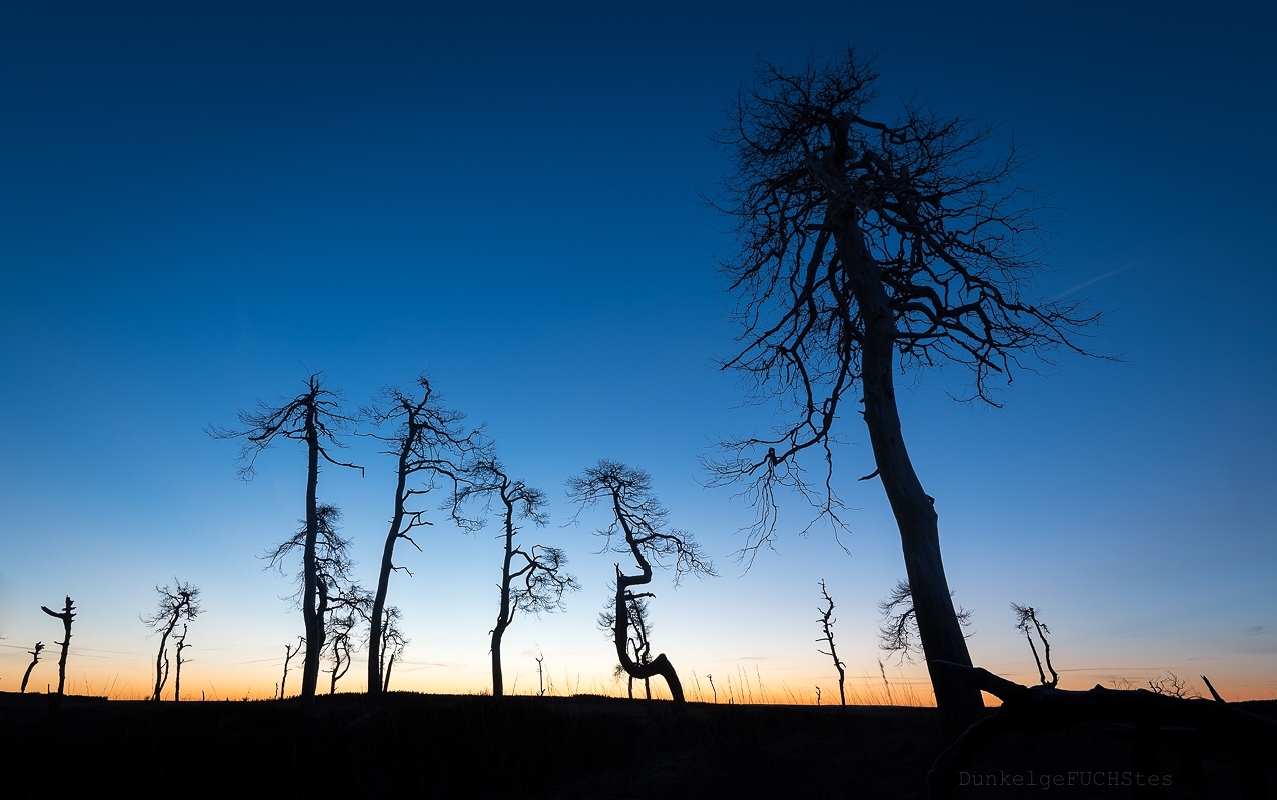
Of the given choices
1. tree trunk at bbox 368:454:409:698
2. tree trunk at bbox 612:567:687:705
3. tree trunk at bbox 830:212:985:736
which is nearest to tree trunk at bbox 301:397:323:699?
tree trunk at bbox 368:454:409:698

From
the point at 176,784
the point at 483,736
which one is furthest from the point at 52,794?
the point at 483,736

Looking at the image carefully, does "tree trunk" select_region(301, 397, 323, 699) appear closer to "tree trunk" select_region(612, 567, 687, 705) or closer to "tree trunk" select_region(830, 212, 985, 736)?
"tree trunk" select_region(612, 567, 687, 705)

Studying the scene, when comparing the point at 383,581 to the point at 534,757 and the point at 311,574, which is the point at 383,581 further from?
the point at 534,757

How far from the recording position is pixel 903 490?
29.8 ft

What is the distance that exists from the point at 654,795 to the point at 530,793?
187cm

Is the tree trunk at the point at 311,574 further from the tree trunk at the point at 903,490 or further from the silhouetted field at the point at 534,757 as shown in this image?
the tree trunk at the point at 903,490

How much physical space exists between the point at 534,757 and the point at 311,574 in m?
11.4

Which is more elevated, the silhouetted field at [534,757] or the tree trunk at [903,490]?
the tree trunk at [903,490]

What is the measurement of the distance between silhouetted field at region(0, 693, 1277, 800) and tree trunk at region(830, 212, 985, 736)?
35.1 inches

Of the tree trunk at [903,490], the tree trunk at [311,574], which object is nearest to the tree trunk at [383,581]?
the tree trunk at [311,574]

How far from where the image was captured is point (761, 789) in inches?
323

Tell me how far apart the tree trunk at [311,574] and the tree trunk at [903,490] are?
1523 cm

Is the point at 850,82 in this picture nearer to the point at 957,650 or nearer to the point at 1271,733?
the point at 957,650

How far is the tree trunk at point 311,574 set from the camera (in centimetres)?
1731
